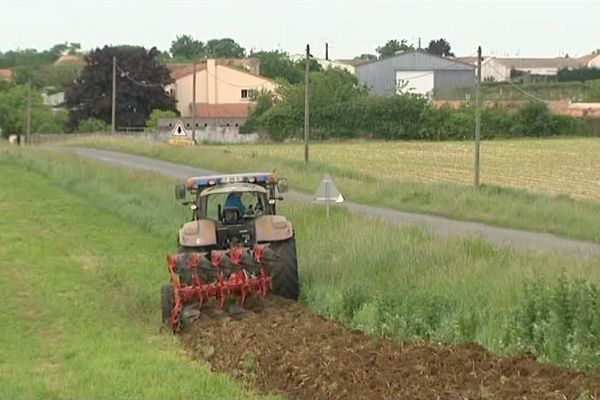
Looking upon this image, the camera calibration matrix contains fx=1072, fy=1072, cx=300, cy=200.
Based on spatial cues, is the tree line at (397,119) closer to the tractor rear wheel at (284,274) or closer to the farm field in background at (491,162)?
the farm field in background at (491,162)

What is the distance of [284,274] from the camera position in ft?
46.8

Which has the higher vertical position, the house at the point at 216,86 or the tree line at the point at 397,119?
the house at the point at 216,86

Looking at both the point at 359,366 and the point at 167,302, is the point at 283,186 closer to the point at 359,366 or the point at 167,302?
the point at 167,302

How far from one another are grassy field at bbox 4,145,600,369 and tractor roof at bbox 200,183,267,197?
1.54 metres

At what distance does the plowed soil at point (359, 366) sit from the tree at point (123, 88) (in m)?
82.7

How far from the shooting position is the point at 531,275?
12.9m

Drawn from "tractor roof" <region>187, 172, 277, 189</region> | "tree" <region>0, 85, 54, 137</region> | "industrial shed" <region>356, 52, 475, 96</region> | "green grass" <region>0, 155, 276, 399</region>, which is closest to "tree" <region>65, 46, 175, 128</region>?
"tree" <region>0, 85, 54, 137</region>

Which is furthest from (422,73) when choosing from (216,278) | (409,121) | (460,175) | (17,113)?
(216,278)

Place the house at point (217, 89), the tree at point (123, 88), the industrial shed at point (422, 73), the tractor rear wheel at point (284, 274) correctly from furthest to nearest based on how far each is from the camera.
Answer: the industrial shed at point (422, 73), the house at point (217, 89), the tree at point (123, 88), the tractor rear wheel at point (284, 274)

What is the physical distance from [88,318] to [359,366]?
5.54m

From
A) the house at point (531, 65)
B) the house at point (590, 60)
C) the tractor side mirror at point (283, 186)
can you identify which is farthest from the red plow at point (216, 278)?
the house at point (590, 60)

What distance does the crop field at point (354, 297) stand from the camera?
10266 millimetres

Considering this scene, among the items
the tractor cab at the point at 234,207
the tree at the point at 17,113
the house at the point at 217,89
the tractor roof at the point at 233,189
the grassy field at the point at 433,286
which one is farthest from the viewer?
the house at the point at 217,89

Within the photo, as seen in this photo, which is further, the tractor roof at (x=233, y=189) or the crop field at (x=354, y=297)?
the tractor roof at (x=233, y=189)
